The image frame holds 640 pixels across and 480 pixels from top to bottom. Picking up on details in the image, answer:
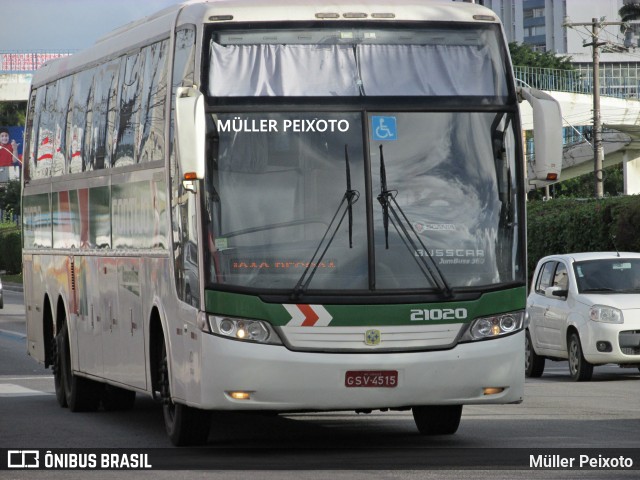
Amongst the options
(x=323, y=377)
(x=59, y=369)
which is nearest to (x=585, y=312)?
(x=59, y=369)

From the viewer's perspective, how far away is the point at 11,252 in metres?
79.9

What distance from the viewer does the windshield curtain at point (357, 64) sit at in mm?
11164

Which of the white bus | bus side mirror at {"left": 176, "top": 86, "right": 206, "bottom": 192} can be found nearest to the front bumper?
the white bus

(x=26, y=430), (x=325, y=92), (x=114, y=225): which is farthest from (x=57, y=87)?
(x=325, y=92)

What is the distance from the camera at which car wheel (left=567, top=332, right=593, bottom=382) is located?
19.6 metres

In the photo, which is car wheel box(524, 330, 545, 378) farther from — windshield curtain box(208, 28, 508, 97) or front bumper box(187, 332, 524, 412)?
front bumper box(187, 332, 524, 412)

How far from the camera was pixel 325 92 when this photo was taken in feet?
36.6

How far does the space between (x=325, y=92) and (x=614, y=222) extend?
25.2 metres

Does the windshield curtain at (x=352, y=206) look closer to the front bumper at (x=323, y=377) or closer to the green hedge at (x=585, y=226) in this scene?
the front bumper at (x=323, y=377)

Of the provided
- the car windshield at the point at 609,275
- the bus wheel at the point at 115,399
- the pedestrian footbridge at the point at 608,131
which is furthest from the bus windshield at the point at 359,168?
the pedestrian footbridge at the point at 608,131

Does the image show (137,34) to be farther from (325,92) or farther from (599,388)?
(599,388)

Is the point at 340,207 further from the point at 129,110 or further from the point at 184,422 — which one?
the point at 129,110

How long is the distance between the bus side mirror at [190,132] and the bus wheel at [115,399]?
19.0 feet

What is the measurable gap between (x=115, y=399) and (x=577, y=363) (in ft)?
21.1
